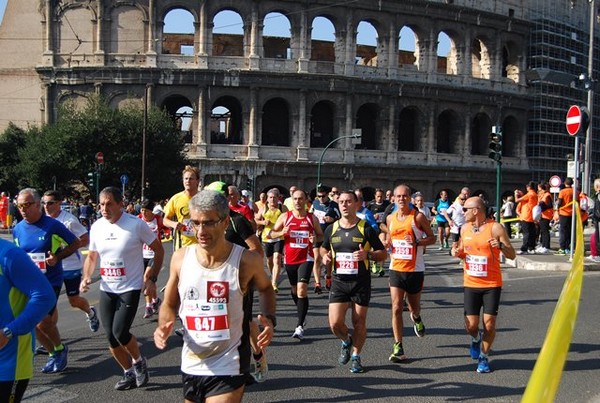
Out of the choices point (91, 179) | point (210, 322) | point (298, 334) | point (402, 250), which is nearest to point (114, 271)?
point (298, 334)

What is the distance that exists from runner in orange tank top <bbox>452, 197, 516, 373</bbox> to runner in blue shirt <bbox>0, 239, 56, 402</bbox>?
445 centimetres

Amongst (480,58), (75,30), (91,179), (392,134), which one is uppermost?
(75,30)

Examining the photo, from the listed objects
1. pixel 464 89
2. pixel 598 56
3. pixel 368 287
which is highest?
pixel 598 56

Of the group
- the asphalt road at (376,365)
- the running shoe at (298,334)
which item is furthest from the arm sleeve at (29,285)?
the running shoe at (298,334)

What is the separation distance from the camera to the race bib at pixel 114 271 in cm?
643

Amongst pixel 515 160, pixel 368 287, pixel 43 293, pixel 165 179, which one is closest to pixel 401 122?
pixel 515 160

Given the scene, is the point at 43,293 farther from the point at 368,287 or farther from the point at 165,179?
the point at 165,179

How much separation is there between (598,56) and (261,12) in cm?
2837

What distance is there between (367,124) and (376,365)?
38.3 meters

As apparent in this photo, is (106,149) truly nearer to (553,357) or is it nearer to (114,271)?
(114,271)

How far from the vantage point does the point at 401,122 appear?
4478 cm

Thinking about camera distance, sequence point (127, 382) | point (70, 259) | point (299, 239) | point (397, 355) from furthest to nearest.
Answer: point (299, 239) < point (70, 259) < point (397, 355) < point (127, 382)

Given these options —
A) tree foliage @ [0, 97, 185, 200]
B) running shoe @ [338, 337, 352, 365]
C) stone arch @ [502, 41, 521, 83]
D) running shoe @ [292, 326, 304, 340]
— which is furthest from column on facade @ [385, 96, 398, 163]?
running shoe @ [338, 337, 352, 365]

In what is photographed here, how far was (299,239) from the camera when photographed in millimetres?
9266
